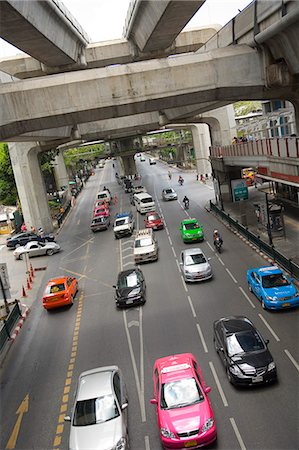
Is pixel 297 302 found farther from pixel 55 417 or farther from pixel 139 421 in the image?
pixel 55 417

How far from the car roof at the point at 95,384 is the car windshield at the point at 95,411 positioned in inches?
7.7

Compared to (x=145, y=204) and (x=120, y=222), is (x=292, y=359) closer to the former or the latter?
(x=120, y=222)

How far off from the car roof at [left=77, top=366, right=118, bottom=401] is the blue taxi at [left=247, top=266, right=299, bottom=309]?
8398mm

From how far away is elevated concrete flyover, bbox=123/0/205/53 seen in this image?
21.0 meters

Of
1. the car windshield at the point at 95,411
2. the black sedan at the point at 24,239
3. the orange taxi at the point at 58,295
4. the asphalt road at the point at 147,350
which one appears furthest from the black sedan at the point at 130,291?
the black sedan at the point at 24,239

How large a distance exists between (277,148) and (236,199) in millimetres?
21000

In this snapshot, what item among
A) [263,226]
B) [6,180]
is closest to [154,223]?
[263,226]

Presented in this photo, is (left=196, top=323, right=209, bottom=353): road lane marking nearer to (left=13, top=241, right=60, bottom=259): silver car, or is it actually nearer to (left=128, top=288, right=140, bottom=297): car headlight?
(left=128, top=288, right=140, bottom=297): car headlight

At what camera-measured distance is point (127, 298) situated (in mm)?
22562

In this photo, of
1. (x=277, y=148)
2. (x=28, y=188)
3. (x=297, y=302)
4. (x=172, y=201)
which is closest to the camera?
(x=297, y=302)

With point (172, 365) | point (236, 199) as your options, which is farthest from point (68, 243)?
point (172, 365)

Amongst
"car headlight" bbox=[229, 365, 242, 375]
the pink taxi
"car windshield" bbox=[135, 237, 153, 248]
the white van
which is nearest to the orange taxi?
"car windshield" bbox=[135, 237, 153, 248]

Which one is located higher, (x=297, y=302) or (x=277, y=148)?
(x=277, y=148)

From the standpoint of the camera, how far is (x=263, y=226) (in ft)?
110
